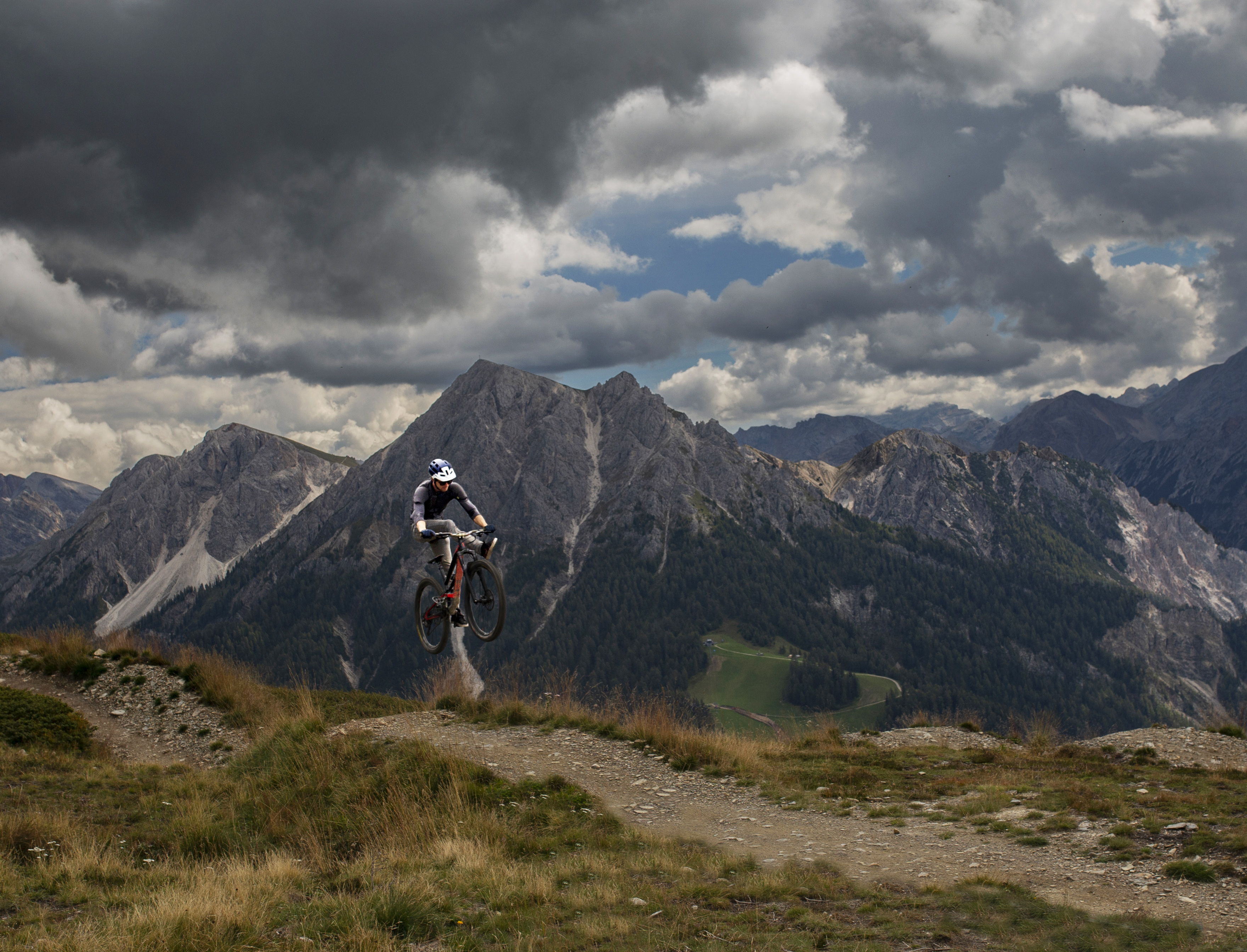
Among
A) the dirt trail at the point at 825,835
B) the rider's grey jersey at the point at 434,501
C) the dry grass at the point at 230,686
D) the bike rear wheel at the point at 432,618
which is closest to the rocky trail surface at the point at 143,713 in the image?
the dry grass at the point at 230,686

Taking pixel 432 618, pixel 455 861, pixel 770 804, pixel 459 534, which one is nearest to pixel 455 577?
pixel 459 534

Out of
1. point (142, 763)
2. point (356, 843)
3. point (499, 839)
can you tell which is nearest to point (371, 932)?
point (499, 839)

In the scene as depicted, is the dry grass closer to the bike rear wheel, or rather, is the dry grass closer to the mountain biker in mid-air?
the bike rear wheel

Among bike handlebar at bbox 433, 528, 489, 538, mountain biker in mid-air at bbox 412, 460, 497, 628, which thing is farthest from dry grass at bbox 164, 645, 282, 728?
bike handlebar at bbox 433, 528, 489, 538

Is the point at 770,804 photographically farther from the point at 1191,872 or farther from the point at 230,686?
the point at 230,686

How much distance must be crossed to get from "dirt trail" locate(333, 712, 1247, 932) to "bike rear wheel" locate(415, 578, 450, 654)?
132 inches

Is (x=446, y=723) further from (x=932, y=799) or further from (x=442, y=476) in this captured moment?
(x=932, y=799)

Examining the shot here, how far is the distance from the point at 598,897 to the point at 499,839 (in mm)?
3872

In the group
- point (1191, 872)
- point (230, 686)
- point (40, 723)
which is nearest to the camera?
point (1191, 872)

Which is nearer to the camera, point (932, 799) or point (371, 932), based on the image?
point (371, 932)

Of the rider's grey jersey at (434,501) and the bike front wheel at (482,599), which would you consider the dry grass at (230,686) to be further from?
the rider's grey jersey at (434,501)

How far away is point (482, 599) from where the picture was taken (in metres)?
17.7

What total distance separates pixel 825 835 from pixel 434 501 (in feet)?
40.1

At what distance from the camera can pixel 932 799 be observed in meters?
17.6
